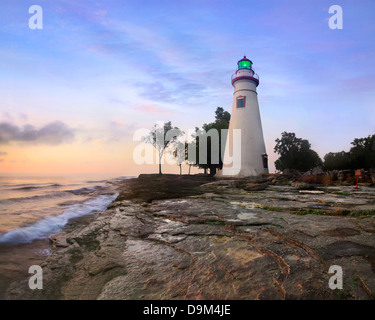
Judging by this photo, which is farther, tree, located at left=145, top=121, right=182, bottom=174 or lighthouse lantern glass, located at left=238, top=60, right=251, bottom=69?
tree, located at left=145, top=121, right=182, bottom=174

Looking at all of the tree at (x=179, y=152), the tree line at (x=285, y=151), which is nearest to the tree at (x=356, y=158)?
the tree line at (x=285, y=151)

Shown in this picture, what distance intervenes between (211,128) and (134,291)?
103 ft

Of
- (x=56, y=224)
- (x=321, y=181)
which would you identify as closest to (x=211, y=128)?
(x=321, y=181)

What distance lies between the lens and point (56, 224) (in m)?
6.82

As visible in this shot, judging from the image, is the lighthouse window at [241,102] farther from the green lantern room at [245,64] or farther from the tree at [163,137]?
the tree at [163,137]

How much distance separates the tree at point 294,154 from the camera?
117 ft

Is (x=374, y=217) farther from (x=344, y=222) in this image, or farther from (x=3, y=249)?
(x=3, y=249)

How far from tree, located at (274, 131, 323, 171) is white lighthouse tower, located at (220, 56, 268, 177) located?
522 inches

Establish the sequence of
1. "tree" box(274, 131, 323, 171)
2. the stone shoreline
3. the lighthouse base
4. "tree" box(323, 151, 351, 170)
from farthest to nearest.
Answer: "tree" box(274, 131, 323, 171)
"tree" box(323, 151, 351, 170)
the lighthouse base
the stone shoreline

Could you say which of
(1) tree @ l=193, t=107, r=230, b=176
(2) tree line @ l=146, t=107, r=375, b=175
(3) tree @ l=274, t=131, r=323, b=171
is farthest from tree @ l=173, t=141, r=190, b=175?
(3) tree @ l=274, t=131, r=323, b=171

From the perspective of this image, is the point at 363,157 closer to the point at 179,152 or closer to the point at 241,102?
the point at 241,102

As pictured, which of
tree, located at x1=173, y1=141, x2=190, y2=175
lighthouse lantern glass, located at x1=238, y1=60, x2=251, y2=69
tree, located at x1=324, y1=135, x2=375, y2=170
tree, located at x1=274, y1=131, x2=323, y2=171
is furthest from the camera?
tree, located at x1=173, y1=141, x2=190, y2=175

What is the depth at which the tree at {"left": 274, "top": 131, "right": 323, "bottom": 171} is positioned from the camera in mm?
35625

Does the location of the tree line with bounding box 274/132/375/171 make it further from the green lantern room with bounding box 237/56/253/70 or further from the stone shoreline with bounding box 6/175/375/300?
the stone shoreline with bounding box 6/175/375/300
